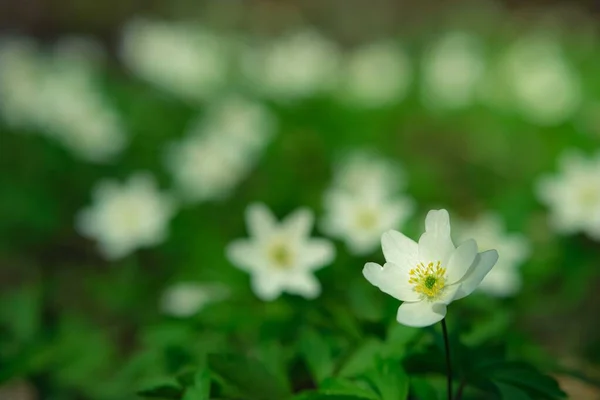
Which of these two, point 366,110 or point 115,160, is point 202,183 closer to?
point 115,160

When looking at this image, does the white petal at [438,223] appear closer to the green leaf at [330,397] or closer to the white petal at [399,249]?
the white petal at [399,249]

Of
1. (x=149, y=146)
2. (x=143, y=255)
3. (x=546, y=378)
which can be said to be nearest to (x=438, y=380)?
(x=546, y=378)

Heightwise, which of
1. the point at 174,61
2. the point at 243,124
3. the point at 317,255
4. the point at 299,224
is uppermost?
the point at 174,61

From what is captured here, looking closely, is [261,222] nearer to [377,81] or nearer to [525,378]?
[525,378]

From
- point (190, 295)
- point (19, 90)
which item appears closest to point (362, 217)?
point (190, 295)

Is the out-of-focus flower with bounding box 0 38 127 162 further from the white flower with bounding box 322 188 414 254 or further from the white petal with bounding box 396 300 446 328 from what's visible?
the white petal with bounding box 396 300 446 328

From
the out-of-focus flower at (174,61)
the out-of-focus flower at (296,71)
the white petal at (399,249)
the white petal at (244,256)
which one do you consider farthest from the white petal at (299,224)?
the out-of-focus flower at (174,61)
